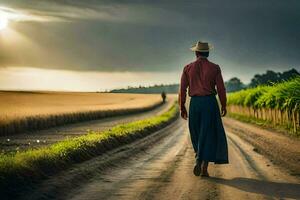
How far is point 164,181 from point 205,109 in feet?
7.06

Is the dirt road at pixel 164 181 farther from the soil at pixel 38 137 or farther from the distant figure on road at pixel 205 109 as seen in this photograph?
the soil at pixel 38 137

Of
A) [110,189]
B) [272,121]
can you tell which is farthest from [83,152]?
[272,121]

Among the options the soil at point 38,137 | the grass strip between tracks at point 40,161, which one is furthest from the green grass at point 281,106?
the grass strip between tracks at point 40,161

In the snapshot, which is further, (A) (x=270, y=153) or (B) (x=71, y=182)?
(A) (x=270, y=153)

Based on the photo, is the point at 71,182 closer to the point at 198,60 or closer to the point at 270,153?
the point at 198,60

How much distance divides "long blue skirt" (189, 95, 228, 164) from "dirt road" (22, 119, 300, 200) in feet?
1.41

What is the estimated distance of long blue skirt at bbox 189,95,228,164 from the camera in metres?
12.0

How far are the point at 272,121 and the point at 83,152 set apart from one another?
87.6 feet

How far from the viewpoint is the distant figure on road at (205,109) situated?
1204cm

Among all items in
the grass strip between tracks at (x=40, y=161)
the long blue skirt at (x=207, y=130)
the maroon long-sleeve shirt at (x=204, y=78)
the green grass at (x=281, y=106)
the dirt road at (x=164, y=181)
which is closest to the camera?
the dirt road at (x=164, y=181)

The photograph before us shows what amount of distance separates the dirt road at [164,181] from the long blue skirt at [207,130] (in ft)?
1.41

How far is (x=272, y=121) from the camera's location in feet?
130

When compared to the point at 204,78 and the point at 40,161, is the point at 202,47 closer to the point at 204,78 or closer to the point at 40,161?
the point at 204,78

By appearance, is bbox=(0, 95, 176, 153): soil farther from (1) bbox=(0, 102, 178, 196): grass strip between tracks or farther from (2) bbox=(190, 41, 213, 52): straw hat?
(2) bbox=(190, 41, 213, 52): straw hat
